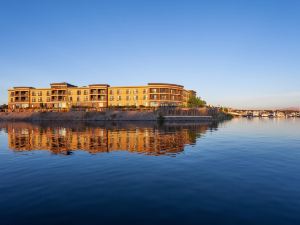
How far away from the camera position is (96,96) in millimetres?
140625

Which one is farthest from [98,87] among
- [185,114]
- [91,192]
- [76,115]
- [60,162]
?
[91,192]

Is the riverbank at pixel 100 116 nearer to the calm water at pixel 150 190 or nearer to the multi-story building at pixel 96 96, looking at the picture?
the multi-story building at pixel 96 96

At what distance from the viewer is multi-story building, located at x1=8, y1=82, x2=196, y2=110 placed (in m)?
134

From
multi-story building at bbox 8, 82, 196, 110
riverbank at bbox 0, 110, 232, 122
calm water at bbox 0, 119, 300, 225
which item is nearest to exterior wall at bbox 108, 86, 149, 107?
multi-story building at bbox 8, 82, 196, 110

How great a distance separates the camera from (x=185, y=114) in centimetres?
12175

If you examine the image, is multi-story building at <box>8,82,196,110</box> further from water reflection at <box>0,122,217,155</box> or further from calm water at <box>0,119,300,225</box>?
calm water at <box>0,119,300,225</box>

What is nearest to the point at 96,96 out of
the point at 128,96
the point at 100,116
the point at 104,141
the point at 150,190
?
the point at 128,96

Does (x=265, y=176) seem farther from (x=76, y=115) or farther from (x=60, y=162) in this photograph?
Result: (x=76, y=115)

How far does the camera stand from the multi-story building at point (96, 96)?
134 meters

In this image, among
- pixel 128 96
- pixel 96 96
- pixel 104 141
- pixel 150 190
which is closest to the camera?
pixel 150 190

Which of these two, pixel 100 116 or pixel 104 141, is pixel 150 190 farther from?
pixel 100 116

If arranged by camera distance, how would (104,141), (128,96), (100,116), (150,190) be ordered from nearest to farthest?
(150,190)
(104,141)
(100,116)
(128,96)

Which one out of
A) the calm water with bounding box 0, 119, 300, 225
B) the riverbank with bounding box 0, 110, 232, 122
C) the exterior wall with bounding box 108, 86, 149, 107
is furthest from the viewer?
the exterior wall with bounding box 108, 86, 149, 107

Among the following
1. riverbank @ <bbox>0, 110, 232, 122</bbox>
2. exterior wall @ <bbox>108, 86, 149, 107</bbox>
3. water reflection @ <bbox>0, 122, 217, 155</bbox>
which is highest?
exterior wall @ <bbox>108, 86, 149, 107</bbox>
